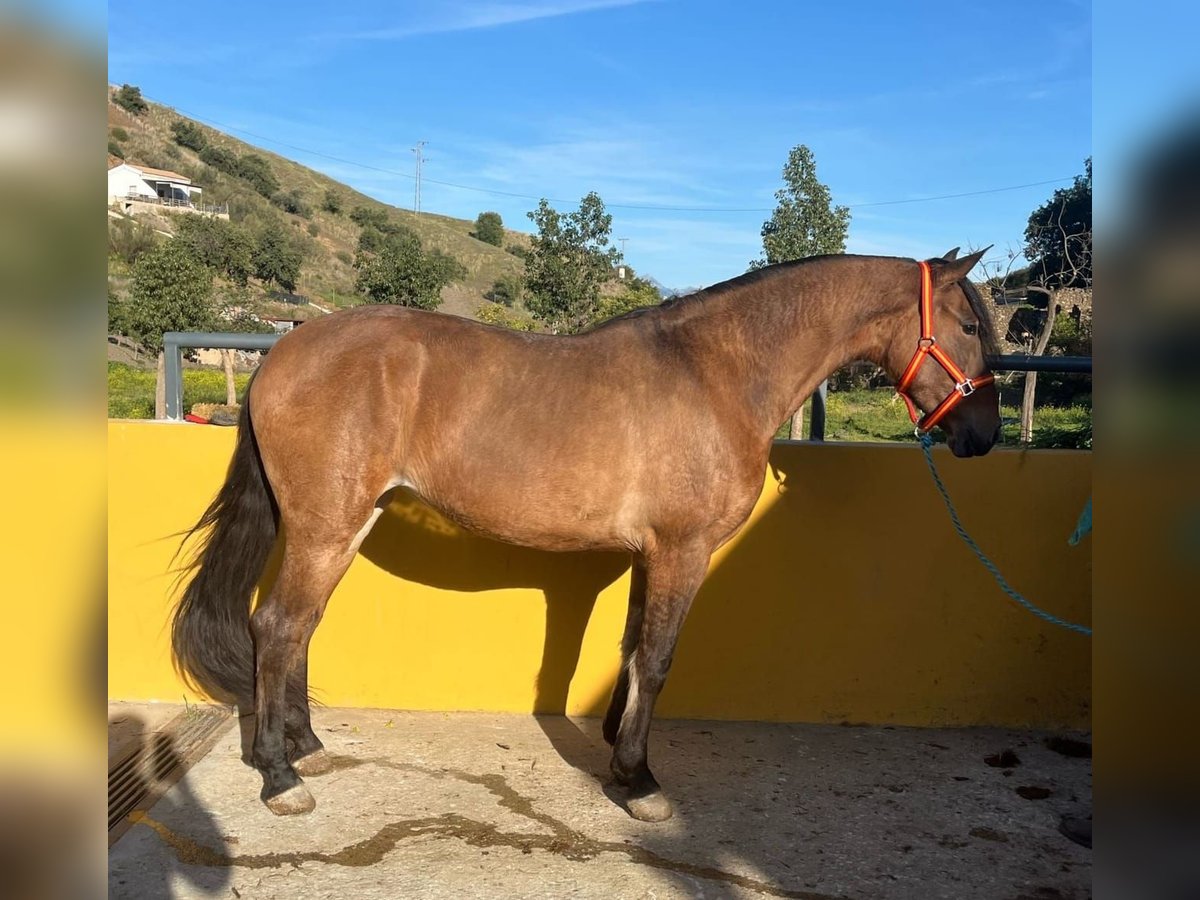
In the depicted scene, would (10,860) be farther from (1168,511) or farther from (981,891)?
(981,891)

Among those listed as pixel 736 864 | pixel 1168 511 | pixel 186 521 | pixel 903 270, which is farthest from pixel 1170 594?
pixel 186 521

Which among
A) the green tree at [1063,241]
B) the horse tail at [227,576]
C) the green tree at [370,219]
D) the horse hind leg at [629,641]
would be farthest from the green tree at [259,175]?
the horse hind leg at [629,641]

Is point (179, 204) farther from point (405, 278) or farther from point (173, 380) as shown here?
point (173, 380)

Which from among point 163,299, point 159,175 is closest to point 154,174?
point 159,175

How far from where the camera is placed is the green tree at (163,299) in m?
26.6

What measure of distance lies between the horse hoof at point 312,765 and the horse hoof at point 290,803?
0.31 metres

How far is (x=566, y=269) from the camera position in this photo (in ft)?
87.6

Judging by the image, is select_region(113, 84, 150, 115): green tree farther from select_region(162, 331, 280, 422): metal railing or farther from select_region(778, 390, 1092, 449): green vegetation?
select_region(162, 331, 280, 422): metal railing

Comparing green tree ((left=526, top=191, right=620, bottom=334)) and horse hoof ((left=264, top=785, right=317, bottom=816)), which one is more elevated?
green tree ((left=526, top=191, right=620, bottom=334))

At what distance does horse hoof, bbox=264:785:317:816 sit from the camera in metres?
3.02

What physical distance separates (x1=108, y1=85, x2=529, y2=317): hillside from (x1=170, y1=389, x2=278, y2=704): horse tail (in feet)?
142

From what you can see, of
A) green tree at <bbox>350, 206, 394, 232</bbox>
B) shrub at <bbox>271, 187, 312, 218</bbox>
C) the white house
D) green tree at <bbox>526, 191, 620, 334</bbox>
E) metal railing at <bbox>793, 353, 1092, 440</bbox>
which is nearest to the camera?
metal railing at <bbox>793, 353, 1092, 440</bbox>

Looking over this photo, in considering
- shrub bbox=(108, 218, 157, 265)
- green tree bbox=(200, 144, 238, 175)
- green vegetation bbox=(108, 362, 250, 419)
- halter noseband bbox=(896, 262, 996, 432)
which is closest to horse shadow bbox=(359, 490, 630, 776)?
halter noseband bbox=(896, 262, 996, 432)

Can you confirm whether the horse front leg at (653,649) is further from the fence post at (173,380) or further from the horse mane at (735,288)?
the fence post at (173,380)
